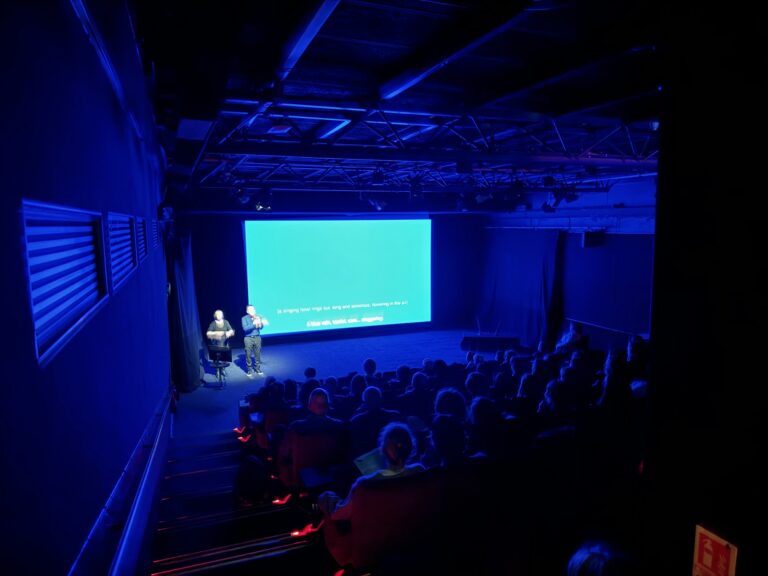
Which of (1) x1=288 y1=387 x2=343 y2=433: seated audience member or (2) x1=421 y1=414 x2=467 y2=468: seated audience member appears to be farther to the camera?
(1) x1=288 y1=387 x2=343 y2=433: seated audience member

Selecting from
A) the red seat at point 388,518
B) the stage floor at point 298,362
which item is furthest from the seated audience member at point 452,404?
the stage floor at point 298,362

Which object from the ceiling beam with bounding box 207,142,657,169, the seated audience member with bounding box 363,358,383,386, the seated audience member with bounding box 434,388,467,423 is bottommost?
the seated audience member with bounding box 363,358,383,386

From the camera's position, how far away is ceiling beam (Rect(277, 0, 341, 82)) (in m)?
2.55

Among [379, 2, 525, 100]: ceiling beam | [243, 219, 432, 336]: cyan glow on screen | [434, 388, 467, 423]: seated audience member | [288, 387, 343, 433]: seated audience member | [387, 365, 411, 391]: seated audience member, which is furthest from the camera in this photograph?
[243, 219, 432, 336]: cyan glow on screen

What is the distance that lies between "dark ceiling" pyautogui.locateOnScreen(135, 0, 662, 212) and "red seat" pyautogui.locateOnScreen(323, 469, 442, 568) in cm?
253

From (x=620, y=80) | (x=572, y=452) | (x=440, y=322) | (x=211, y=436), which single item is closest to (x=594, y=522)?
(x=572, y=452)

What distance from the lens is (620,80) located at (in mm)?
4738

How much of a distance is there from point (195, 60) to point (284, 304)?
11.0 metres

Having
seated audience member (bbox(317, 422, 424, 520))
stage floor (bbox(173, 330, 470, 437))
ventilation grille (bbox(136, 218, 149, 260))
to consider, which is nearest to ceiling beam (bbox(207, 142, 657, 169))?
ventilation grille (bbox(136, 218, 149, 260))

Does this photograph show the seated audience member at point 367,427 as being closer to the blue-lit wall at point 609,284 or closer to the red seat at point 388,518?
the red seat at point 388,518

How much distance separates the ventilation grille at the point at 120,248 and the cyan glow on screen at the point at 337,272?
31.5 feet

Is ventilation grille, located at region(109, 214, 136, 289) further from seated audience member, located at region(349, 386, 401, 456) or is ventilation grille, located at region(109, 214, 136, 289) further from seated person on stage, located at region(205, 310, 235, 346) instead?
seated person on stage, located at region(205, 310, 235, 346)

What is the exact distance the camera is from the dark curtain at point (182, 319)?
9117 mm

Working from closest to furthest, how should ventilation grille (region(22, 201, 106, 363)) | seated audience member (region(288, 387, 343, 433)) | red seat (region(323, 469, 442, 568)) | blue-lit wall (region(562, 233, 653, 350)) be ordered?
ventilation grille (region(22, 201, 106, 363)) → red seat (region(323, 469, 442, 568)) → seated audience member (region(288, 387, 343, 433)) → blue-lit wall (region(562, 233, 653, 350))
